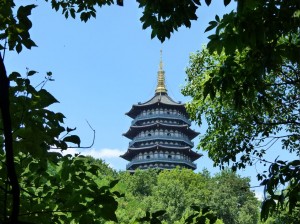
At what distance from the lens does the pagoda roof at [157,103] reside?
51688mm

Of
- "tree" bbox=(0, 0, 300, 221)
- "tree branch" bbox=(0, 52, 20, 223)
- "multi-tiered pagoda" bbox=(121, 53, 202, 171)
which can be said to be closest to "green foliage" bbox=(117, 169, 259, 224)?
"multi-tiered pagoda" bbox=(121, 53, 202, 171)

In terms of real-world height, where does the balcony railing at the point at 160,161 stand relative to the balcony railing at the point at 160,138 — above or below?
below

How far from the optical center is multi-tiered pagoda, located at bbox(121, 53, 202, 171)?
49031 millimetres

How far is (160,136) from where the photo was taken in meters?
50.3

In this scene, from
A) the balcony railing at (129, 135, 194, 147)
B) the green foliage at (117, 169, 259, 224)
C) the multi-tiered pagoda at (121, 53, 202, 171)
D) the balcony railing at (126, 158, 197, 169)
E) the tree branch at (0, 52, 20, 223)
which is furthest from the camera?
the balcony railing at (129, 135, 194, 147)

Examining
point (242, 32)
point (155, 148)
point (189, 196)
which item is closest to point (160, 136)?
point (155, 148)

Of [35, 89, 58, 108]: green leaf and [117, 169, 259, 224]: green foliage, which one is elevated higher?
[117, 169, 259, 224]: green foliage

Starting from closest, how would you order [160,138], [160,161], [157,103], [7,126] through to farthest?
[7,126]
[160,161]
[160,138]
[157,103]

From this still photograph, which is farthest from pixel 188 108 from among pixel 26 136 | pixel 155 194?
pixel 155 194

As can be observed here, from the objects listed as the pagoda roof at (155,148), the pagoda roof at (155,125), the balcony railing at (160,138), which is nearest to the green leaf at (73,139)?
the pagoda roof at (155,148)

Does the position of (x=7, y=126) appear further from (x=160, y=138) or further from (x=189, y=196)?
(x=160, y=138)

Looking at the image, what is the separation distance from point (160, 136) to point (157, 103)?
446 cm

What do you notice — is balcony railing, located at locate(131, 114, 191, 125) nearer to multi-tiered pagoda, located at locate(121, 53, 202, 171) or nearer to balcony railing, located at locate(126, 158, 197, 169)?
multi-tiered pagoda, located at locate(121, 53, 202, 171)

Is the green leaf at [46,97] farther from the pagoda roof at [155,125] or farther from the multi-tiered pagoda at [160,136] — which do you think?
the pagoda roof at [155,125]
